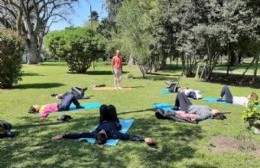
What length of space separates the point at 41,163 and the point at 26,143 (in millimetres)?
1406

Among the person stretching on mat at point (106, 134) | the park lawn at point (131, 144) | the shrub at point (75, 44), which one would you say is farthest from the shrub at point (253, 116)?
the shrub at point (75, 44)

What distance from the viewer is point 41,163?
5875 mm

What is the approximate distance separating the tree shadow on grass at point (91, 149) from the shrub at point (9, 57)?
25.1 feet

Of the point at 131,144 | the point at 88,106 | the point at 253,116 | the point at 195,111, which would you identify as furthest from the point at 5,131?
the point at 253,116

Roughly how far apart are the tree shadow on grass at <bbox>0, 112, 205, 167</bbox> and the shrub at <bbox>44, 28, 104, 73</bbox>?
49.6 feet

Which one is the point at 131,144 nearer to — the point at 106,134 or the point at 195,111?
the point at 106,134

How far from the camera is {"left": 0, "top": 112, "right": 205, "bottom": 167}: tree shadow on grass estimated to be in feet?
19.5

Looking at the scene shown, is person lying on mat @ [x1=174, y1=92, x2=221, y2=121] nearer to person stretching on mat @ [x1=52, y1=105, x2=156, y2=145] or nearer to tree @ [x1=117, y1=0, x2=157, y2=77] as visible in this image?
person stretching on mat @ [x1=52, y1=105, x2=156, y2=145]

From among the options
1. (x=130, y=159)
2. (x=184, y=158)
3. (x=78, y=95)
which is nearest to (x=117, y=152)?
(x=130, y=159)

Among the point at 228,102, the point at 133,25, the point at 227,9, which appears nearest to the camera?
the point at 228,102

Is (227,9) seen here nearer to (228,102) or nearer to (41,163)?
(228,102)

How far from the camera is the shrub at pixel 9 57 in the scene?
50.5ft

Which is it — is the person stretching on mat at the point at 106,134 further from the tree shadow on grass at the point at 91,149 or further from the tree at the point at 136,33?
the tree at the point at 136,33

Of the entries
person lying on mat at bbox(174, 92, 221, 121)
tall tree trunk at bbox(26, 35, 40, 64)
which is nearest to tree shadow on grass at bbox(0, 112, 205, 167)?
person lying on mat at bbox(174, 92, 221, 121)
